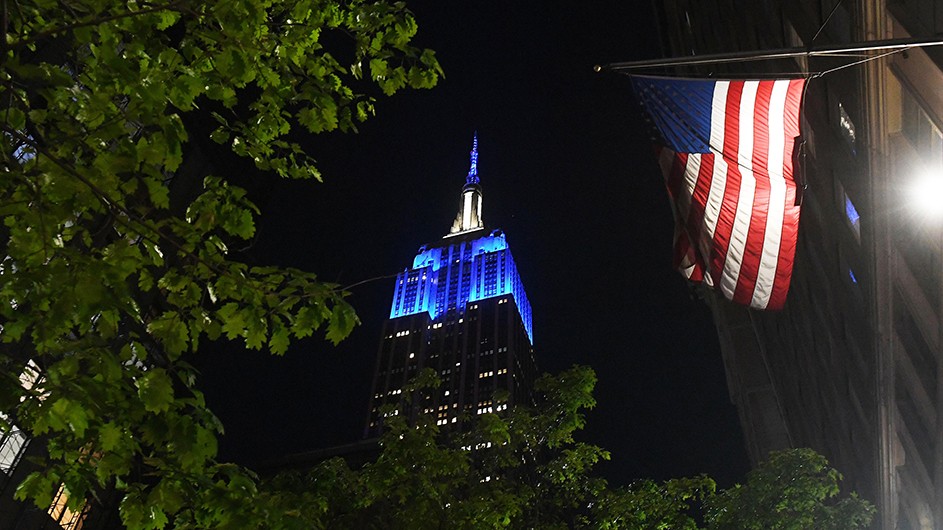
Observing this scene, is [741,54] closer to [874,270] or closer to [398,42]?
[398,42]

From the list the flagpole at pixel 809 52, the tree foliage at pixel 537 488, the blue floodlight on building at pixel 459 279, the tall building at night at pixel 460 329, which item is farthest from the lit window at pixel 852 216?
the blue floodlight on building at pixel 459 279

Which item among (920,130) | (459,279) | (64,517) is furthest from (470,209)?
(920,130)

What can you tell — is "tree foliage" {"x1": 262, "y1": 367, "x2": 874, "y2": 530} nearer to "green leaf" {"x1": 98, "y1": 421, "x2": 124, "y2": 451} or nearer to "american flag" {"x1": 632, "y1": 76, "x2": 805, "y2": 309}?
"american flag" {"x1": 632, "y1": 76, "x2": 805, "y2": 309}

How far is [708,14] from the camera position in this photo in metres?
30.8

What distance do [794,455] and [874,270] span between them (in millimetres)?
4969

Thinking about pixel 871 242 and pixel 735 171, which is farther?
pixel 871 242

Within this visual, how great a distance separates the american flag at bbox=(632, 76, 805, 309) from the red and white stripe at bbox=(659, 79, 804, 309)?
0.6 inches

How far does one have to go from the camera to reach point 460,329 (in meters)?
147

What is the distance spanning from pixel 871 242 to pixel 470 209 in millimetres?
172645

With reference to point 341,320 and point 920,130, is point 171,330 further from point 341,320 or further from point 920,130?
point 920,130

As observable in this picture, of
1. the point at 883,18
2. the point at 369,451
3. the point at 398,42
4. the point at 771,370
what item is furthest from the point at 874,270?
the point at 369,451

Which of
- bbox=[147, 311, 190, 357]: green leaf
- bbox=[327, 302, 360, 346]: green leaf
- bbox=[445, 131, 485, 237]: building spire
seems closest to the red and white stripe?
bbox=[327, 302, 360, 346]: green leaf

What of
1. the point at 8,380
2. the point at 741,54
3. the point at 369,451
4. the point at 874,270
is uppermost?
the point at 369,451

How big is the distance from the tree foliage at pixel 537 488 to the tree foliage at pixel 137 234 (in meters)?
9.62
